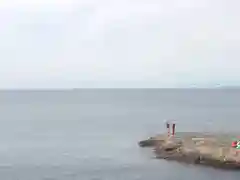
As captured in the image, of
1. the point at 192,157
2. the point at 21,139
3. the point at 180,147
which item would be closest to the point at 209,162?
the point at 192,157

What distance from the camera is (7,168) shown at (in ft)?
161

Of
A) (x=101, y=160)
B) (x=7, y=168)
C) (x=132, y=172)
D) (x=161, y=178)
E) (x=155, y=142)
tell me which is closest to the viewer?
(x=161, y=178)

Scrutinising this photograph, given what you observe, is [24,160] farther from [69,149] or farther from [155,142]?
[155,142]

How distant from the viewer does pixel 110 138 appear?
78.1 m

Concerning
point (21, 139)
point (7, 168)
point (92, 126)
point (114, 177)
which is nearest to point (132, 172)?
point (114, 177)

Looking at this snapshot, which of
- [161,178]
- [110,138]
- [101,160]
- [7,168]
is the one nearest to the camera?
[161,178]

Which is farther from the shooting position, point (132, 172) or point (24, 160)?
point (24, 160)

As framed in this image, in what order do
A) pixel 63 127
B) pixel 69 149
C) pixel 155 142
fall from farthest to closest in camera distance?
pixel 63 127 < pixel 69 149 < pixel 155 142

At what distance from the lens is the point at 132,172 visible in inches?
1773

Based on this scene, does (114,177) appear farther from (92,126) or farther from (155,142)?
(92,126)

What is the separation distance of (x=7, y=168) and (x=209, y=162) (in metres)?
19.8

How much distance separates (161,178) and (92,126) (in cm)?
6196

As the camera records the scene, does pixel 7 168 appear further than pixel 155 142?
No

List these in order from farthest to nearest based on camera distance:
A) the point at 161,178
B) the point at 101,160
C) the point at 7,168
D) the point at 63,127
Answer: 1. the point at 63,127
2. the point at 101,160
3. the point at 7,168
4. the point at 161,178
